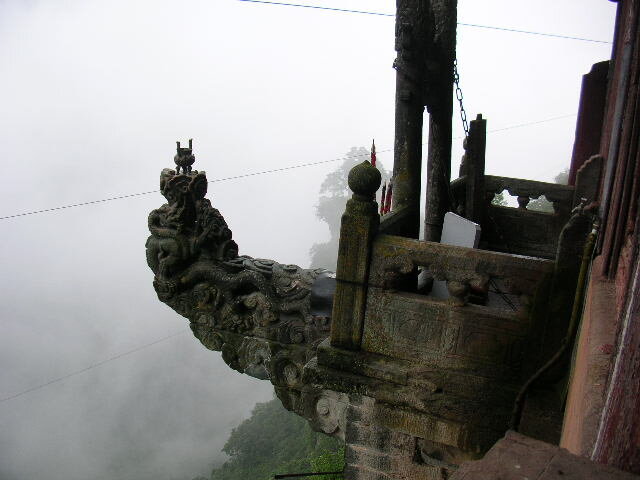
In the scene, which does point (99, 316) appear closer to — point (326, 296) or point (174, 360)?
point (174, 360)

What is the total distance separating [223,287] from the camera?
263 inches

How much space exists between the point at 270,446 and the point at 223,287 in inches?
1111

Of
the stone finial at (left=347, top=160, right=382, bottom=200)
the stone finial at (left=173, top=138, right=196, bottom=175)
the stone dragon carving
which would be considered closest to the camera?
the stone finial at (left=347, top=160, right=382, bottom=200)

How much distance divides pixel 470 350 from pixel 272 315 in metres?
3.07

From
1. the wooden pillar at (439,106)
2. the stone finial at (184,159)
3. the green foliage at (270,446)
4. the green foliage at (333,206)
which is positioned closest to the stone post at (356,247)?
the wooden pillar at (439,106)

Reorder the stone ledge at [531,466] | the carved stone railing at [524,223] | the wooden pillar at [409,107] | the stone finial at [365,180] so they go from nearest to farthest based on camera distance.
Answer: the stone ledge at [531,466]
the stone finial at [365,180]
the wooden pillar at [409,107]
the carved stone railing at [524,223]

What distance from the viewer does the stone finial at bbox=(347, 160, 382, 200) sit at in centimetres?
406

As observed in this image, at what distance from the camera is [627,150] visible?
2.75 meters

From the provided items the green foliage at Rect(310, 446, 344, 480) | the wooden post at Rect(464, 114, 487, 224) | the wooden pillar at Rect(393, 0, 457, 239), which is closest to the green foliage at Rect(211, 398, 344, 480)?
the green foliage at Rect(310, 446, 344, 480)

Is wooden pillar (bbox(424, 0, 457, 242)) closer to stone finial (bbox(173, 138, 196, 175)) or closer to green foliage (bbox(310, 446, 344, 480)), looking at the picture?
stone finial (bbox(173, 138, 196, 175))

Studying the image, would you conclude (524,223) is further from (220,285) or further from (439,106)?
(220,285)

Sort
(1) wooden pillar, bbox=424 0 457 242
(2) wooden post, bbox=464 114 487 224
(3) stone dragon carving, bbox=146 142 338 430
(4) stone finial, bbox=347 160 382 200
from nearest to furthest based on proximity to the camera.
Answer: (4) stone finial, bbox=347 160 382 200 < (1) wooden pillar, bbox=424 0 457 242 < (3) stone dragon carving, bbox=146 142 338 430 < (2) wooden post, bbox=464 114 487 224

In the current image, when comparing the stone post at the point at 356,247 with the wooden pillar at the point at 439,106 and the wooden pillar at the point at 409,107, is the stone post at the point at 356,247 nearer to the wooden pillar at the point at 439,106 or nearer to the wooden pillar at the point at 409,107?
the wooden pillar at the point at 409,107

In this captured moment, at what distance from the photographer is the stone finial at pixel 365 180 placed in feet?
13.3
